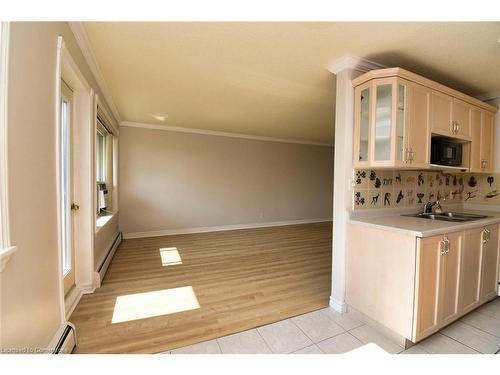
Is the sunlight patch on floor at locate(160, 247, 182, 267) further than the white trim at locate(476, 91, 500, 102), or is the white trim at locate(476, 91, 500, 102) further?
the sunlight patch on floor at locate(160, 247, 182, 267)

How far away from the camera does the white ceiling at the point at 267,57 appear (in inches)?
63.9

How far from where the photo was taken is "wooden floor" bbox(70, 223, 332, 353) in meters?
1.68

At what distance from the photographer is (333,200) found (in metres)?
2.37

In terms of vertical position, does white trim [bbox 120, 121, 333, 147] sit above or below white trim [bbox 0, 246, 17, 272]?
above

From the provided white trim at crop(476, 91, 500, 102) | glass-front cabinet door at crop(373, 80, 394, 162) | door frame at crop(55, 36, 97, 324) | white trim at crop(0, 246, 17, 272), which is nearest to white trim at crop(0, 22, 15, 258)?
white trim at crop(0, 246, 17, 272)

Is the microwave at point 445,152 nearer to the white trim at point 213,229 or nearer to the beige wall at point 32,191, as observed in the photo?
the beige wall at point 32,191

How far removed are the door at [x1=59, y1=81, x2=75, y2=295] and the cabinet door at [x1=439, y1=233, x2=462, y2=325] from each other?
3.12 m

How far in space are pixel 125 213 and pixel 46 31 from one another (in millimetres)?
3722

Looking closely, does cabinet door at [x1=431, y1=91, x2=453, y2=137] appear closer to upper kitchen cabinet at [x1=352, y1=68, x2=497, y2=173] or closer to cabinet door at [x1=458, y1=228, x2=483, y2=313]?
upper kitchen cabinet at [x1=352, y1=68, x2=497, y2=173]

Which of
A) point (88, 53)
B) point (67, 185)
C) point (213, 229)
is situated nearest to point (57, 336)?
point (67, 185)

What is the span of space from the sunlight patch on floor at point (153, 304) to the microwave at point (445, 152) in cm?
275
